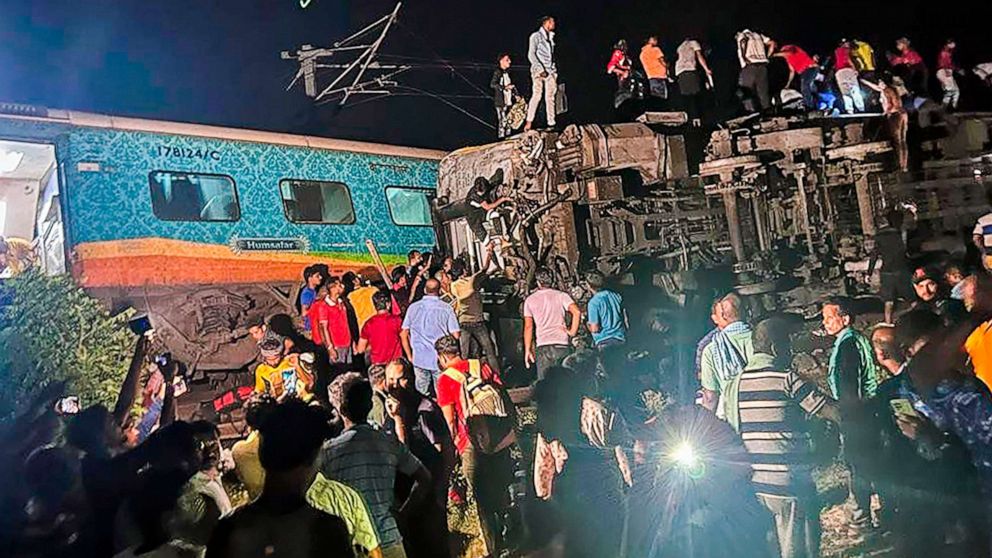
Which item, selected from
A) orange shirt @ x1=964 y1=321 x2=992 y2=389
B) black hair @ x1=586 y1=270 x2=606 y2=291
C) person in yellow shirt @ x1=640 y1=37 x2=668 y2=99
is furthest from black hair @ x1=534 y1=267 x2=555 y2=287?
orange shirt @ x1=964 y1=321 x2=992 y2=389

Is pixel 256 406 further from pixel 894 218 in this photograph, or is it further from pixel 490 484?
pixel 894 218

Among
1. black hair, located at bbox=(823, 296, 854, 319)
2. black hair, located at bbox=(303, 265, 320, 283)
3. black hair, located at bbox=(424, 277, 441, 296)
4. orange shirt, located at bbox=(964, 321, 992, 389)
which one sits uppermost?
black hair, located at bbox=(303, 265, 320, 283)

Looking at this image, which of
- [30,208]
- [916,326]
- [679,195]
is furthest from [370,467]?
[916,326]

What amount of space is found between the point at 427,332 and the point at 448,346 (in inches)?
5.3

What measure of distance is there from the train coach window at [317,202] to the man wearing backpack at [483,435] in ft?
3.50

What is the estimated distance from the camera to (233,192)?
14.7ft

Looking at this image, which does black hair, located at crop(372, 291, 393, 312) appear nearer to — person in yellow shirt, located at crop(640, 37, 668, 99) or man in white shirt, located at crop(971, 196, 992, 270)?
person in yellow shirt, located at crop(640, 37, 668, 99)

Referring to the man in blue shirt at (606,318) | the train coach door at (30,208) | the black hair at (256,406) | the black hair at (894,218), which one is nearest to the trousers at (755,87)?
the black hair at (894,218)

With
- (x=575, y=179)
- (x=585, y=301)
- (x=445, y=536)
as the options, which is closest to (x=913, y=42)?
(x=575, y=179)

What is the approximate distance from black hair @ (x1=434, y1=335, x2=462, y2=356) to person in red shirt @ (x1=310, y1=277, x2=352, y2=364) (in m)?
0.44

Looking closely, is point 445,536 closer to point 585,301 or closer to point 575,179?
point 585,301

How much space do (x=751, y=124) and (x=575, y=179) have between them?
0.98 metres

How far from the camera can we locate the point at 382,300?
4469 mm

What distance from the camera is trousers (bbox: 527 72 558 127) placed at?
15.2 feet
